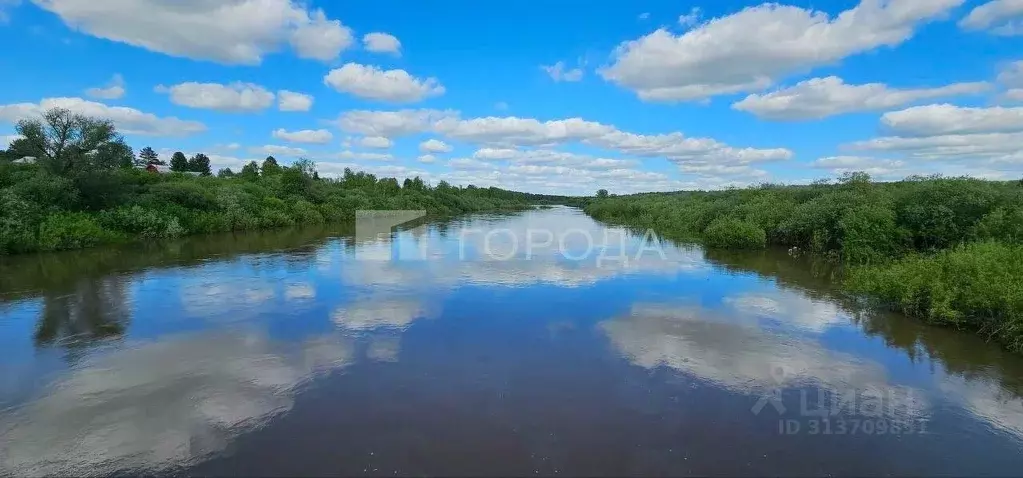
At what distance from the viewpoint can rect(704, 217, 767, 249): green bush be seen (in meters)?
25.2

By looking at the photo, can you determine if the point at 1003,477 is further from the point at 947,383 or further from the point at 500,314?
the point at 500,314

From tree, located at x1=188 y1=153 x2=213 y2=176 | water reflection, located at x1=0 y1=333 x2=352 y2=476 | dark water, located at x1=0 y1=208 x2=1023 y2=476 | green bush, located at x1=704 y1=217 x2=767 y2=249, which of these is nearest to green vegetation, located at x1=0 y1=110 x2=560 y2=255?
dark water, located at x1=0 y1=208 x2=1023 y2=476

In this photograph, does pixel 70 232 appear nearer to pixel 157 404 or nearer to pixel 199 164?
pixel 157 404

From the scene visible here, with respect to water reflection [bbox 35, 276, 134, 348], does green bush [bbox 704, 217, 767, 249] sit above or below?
above

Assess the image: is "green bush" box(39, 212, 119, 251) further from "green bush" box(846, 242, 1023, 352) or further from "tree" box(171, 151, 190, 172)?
"tree" box(171, 151, 190, 172)

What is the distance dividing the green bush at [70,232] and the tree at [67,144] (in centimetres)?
342

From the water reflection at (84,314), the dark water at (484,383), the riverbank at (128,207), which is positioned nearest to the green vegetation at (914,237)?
the dark water at (484,383)

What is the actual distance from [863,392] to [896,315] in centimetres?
567

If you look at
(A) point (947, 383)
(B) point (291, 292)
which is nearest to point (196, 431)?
(B) point (291, 292)

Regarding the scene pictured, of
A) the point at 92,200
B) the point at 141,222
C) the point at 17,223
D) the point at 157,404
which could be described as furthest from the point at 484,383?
the point at 92,200

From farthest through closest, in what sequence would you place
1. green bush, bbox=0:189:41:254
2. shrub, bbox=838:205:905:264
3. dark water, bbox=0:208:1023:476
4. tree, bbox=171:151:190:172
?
tree, bbox=171:151:190:172 < green bush, bbox=0:189:41:254 < shrub, bbox=838:205:905:264 < dark water, bbox=0:208:1023:476

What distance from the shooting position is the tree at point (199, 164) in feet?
283

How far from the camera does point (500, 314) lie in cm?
1211

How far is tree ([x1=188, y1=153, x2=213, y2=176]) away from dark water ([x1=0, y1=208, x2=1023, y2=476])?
82828mm
